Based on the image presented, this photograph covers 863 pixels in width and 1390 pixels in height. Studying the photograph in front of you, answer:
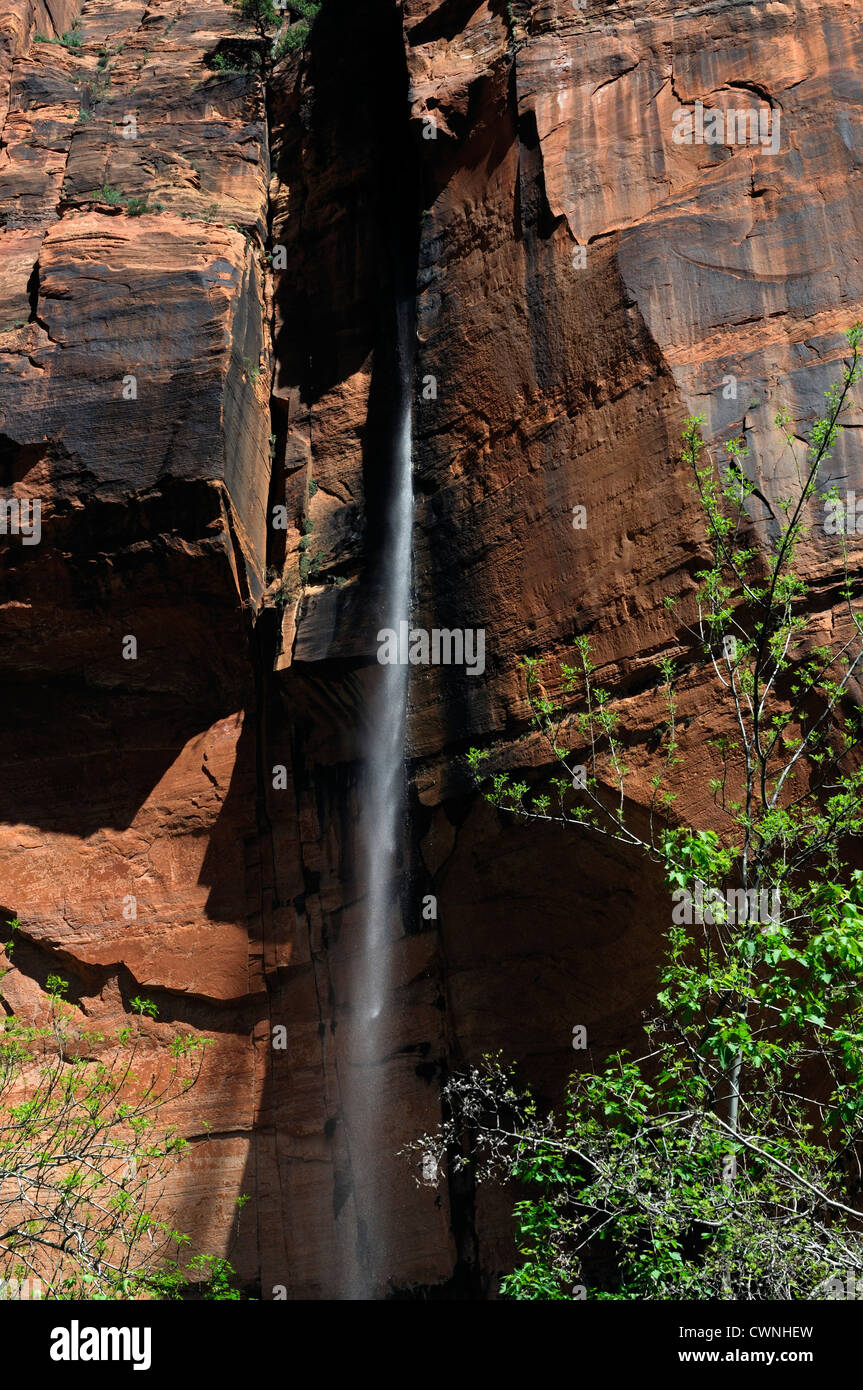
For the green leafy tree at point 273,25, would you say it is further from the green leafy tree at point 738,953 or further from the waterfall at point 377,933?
the green leafy tree at point 738,953

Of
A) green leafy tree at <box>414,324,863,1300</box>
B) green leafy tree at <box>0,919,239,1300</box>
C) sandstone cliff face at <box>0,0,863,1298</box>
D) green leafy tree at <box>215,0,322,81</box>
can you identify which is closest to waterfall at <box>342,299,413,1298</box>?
sandstone cliff face at <box>0,0,863,1298</box>

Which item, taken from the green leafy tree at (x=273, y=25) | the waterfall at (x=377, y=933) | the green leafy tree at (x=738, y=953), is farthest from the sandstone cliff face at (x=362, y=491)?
the green leafy tree at (x=273, y=25)

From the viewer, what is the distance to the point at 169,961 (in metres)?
14.8

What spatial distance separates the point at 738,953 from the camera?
336 inches

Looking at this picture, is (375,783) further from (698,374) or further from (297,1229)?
(698,374)

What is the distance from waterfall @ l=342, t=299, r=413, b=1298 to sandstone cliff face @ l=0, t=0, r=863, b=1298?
0.48 ft

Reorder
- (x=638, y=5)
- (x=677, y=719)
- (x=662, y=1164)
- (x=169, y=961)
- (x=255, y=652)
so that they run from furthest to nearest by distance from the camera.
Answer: (x=255, y=652) < (x=169, y=961) < (x=638, y=5) < (x=677, y=719) < (x=662, y=1164)

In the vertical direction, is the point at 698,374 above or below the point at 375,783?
above

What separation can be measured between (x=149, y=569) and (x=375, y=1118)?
23.5 ft

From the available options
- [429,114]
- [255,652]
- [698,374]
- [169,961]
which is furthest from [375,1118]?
[429,114]

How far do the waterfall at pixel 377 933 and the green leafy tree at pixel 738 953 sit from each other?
0.98 meters

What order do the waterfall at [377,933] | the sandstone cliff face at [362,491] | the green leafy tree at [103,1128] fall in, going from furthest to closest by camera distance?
the waterfall at [377,933], the green leafy tree at [103,1128], the sandstone cliff face at [362,491]

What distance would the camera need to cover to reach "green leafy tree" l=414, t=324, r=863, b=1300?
25.8ft

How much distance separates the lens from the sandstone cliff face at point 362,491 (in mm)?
11961
